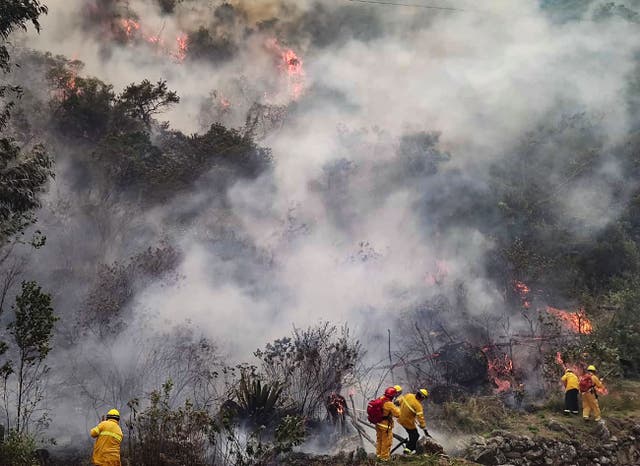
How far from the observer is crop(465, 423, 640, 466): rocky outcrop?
9.70 meters

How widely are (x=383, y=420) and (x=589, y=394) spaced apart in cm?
567

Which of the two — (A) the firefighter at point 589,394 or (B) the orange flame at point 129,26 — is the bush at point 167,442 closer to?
(A) the firefighter at point 589,394

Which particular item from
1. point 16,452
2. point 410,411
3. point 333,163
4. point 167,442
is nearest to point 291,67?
point 333,163

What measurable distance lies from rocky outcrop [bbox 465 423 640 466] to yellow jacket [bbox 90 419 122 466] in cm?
666

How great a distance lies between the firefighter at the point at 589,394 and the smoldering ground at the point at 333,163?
236 inches

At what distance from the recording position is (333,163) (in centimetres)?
2580

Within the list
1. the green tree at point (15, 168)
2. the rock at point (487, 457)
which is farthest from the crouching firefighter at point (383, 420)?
the green tree at point (15, 168)

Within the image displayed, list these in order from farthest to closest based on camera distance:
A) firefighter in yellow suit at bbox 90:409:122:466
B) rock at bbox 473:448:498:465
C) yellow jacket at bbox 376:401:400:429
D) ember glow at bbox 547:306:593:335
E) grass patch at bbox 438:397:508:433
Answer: ember glow at bbox 547:306:593:335 < grass patch at bbox 438:397:508:433 < rock at bbox 473:448:498:465 < yellow jacket at bbox 376:401:400:429 < firefighter in yellow suit at bbox 90:409:122:466

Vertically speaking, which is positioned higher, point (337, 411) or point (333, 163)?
point (333, 163)

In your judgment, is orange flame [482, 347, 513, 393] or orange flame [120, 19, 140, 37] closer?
orange flame [482, 347, 513, 393]

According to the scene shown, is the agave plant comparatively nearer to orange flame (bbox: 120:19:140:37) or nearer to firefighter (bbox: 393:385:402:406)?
firefighter (bbox: 393:385:402:406)

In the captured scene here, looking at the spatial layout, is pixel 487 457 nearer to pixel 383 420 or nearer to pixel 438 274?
pixel 383 420

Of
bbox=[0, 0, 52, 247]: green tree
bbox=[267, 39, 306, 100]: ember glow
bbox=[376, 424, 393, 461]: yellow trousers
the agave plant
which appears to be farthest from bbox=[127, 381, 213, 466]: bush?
bbox=[267, 39, 306, 100]: ember glow

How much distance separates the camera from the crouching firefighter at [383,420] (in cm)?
873
